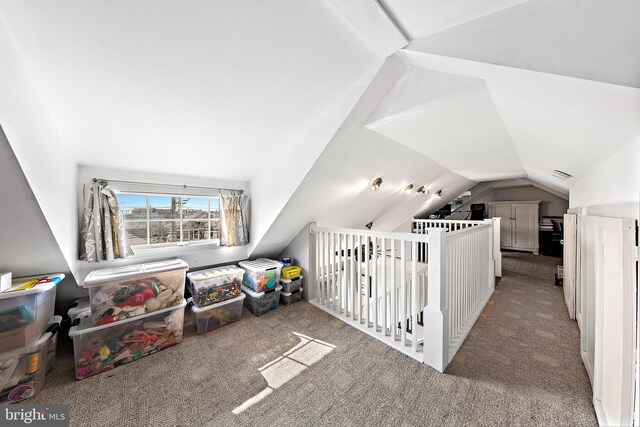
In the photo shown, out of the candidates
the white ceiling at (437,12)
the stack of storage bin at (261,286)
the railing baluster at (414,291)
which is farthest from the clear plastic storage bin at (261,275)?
the white ceiling at (437,12)

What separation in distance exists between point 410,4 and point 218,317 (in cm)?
270

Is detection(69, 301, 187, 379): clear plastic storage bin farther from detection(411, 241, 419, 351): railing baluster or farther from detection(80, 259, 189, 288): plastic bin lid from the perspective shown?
detection(411, 241, 419, 351): railing baluster

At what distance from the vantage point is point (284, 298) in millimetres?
2750

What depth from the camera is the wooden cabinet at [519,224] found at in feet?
19.3

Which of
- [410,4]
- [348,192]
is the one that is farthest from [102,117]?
[348,192]

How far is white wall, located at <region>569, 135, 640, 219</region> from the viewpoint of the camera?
917mm

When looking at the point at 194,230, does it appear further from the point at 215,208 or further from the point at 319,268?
the point at 319,268

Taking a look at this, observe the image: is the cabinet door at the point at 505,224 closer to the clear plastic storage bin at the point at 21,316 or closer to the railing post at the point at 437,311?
the railing post at the point at 437,311

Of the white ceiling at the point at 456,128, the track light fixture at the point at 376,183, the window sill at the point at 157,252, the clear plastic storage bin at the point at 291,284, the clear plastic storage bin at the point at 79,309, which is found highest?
the white ceiling at the point at 456,128

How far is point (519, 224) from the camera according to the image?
240 inches

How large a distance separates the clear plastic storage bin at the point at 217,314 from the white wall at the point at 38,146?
1073 millimetres

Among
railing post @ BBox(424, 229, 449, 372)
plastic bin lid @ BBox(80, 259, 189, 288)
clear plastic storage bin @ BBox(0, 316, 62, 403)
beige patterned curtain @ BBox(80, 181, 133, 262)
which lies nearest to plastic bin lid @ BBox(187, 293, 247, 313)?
plastic bin lid @ BBox(80, 259, 189, 288)

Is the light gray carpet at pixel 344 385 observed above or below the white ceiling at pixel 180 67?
below

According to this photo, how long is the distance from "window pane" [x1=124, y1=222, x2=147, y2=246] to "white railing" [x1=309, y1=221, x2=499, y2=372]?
6.14ft
